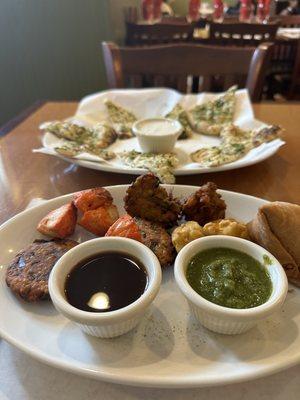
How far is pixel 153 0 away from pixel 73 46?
1714 millimetres

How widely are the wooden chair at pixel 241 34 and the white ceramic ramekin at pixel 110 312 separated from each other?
3359 millimetres

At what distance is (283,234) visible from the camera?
1.01m

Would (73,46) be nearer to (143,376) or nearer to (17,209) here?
(17,209)

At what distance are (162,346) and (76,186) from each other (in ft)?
3.05

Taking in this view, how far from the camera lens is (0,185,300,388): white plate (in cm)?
76

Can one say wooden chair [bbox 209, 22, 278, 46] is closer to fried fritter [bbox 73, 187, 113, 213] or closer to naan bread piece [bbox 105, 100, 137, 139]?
naan bread piece [bbox 105, 100, 137, 139]

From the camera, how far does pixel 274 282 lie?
88 centimetres

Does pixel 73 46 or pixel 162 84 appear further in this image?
pixel 73 46

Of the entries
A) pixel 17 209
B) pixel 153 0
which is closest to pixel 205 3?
pixel 153 0

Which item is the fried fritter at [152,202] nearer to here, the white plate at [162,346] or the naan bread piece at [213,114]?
the white plate at [162,346]

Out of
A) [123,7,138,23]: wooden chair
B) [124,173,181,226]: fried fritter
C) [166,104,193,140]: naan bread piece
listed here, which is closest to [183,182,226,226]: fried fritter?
[124,173,181,226]: fried fritter

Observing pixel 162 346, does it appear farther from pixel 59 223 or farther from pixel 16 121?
pixel 16 121

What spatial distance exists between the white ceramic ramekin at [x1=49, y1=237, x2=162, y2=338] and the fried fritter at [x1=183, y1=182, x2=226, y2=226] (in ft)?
1.08

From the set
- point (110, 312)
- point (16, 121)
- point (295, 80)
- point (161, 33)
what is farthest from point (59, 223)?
point (295, 80)
